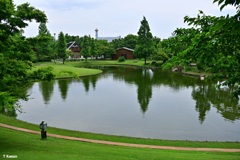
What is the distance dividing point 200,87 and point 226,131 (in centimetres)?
1987

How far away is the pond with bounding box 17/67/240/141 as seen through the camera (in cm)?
1882

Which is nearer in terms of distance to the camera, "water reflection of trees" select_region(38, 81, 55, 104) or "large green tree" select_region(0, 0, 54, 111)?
"large green tree" select_region(0, 0, 54, 111)

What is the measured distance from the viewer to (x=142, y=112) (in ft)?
78.2

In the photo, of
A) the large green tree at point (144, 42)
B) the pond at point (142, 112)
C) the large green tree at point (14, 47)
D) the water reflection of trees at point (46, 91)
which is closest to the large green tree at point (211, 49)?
the large green tree at point (14, 47)

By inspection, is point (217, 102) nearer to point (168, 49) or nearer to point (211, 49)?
point (168, 49)

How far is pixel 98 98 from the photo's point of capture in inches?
1174

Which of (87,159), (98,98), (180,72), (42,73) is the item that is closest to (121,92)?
(98,98)

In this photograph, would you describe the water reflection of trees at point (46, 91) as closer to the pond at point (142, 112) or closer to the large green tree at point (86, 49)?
the pond at point (142, 112)

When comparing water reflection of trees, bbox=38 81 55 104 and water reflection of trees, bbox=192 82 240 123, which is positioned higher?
water reflection of trees, bbox=38 81 55 104

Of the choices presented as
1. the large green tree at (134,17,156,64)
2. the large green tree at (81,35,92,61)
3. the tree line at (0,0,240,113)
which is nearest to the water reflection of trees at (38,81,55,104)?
the tree line at (0,0,240,113)

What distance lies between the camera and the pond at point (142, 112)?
18819mm

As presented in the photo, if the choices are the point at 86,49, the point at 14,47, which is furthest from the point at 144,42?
the point at 14,47

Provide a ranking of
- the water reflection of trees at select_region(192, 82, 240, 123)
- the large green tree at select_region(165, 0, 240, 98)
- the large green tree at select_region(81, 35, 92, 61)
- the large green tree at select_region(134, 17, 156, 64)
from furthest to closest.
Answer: the large green tree at select_region(81, 35, 92, 61) → the large green tree at select_region(134, 17, 156, 64) → the water reflection of trees at select_region(192, 82, 240, 123) → the large green tree at select_region(165, 0, 240, 98)

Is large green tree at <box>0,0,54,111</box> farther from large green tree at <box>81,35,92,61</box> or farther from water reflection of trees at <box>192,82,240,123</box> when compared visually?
large green tree at <box>81,35,92,61</box>
